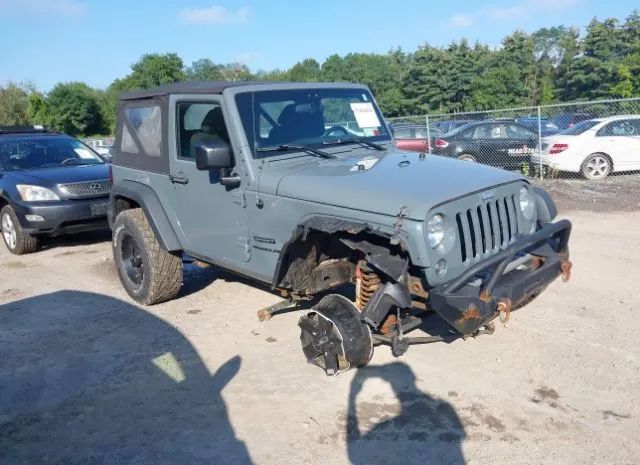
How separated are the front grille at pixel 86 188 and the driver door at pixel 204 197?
10.9 feet

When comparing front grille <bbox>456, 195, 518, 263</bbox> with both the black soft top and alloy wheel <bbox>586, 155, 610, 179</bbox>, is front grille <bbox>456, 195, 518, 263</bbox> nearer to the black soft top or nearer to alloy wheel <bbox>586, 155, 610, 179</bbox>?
the black soft top

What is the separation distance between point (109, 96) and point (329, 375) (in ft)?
239

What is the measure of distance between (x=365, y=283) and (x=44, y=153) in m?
7.00

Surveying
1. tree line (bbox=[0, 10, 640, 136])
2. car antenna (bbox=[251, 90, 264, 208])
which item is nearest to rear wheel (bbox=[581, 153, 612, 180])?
car antenna (bbox=[251, 90, 264, 208])

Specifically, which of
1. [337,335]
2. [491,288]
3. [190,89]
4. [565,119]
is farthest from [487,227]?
[565,119]

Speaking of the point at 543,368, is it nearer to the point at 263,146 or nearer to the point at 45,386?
the point at 263,146

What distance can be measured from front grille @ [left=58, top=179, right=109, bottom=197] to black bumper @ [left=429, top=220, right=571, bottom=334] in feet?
19.6

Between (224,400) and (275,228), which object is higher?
(275,228)

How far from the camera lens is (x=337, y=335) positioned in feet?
12.7

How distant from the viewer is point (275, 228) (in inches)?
168

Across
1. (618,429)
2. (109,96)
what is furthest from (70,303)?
(109,96)

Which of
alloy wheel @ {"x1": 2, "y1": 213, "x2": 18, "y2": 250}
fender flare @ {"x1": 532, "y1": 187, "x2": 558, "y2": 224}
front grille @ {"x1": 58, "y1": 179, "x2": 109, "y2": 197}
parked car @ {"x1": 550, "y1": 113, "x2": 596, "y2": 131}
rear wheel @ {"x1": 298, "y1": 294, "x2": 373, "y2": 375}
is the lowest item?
rear wheel @ {"x1": 298, "y1": 294, "x2": 373, "y2": 375}

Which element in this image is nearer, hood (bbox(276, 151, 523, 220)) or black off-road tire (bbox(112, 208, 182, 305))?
hood (bbox(276, 151, 523, 220))

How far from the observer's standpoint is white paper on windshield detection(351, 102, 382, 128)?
5320mm
